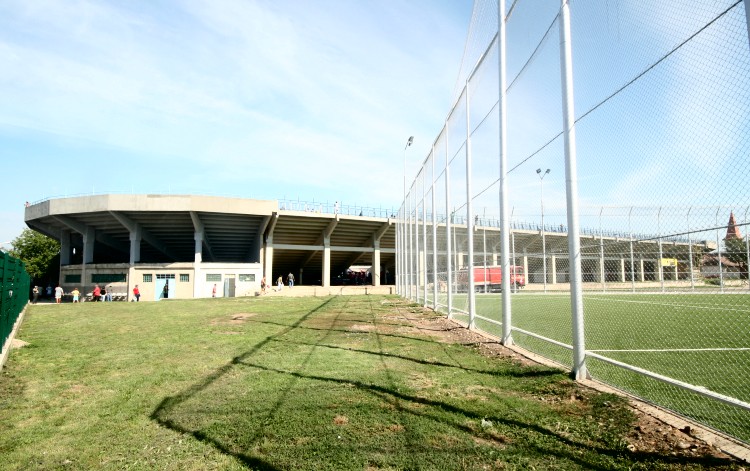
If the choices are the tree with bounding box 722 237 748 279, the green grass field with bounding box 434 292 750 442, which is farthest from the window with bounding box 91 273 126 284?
the tree with bounding box 722 237 748 279

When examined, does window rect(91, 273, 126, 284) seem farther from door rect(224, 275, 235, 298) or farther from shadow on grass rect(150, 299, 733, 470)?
shadow on grass rect(150, 299, 733, 470)

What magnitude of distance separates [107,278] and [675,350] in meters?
42.4

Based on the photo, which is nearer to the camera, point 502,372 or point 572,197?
point 572,197

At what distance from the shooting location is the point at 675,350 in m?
7.80

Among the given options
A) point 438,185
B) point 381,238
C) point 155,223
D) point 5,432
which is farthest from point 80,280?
point 5,432

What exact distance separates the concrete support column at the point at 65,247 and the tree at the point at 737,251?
173 feet

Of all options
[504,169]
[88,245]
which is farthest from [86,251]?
[504,169]

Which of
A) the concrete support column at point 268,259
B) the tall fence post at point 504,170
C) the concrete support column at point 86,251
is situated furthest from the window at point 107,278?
the tall fence post at point 504,170

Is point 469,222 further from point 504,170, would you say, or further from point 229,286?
point 229,286

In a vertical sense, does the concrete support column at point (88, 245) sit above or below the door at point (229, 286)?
above

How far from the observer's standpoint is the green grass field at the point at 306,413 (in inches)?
140

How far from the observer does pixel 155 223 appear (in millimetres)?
40938

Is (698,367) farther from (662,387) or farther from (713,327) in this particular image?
(713,327)

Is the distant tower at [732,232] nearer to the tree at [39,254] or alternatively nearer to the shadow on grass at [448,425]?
the shadow on grass at [448,425]
